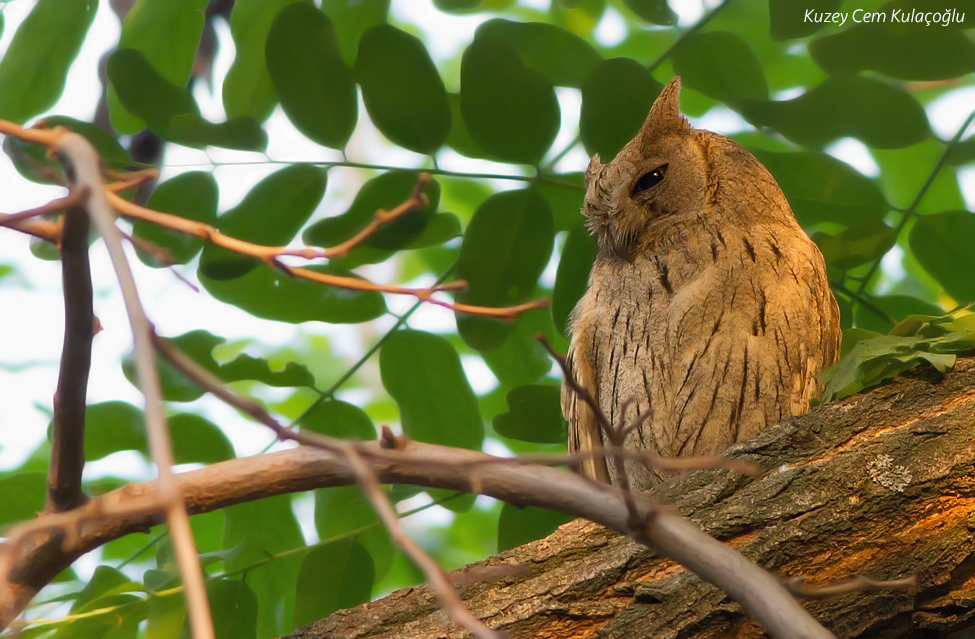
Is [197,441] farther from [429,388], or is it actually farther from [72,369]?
[72,369]

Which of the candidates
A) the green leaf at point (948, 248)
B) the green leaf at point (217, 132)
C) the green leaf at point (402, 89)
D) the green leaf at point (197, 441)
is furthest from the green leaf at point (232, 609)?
the green leaf at point (948, 248)

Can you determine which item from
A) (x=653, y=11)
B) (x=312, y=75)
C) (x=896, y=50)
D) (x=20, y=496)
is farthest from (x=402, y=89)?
(x=20, y=496)

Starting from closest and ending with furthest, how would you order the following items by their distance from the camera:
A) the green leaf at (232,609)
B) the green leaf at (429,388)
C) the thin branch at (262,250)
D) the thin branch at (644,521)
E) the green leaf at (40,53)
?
the thin branch at (644,521) < the thin branch at (262,250) < the green leaf at (232,609) < the green leaf at (40,53) < the green leaf at (429,388)

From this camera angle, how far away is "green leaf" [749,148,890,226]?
6.26 feet

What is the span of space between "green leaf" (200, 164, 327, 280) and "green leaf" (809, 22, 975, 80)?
1.10m

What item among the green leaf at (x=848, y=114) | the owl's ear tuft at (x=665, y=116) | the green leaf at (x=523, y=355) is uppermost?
the owl's ear tuft at (x=665, y=116)

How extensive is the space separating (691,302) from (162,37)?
1277mm

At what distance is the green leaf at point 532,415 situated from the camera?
1.98 meters

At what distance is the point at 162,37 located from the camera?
6.02 ft

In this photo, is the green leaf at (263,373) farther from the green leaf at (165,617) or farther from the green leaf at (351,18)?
the green leaf at (351,18)

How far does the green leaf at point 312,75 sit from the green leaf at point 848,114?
0.86 m


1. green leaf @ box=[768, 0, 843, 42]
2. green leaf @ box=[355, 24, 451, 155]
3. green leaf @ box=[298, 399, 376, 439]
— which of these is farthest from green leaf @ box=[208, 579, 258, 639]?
green leaf @ box=[768, 0, 843, 42]

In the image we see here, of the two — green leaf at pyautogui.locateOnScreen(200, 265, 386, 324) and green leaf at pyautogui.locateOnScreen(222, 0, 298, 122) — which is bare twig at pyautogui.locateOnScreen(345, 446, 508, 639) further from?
green leaf at pyautogui.locateOnScreen(222, 0, 298, 122)

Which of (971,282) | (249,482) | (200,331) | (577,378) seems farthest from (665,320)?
(249,482)
